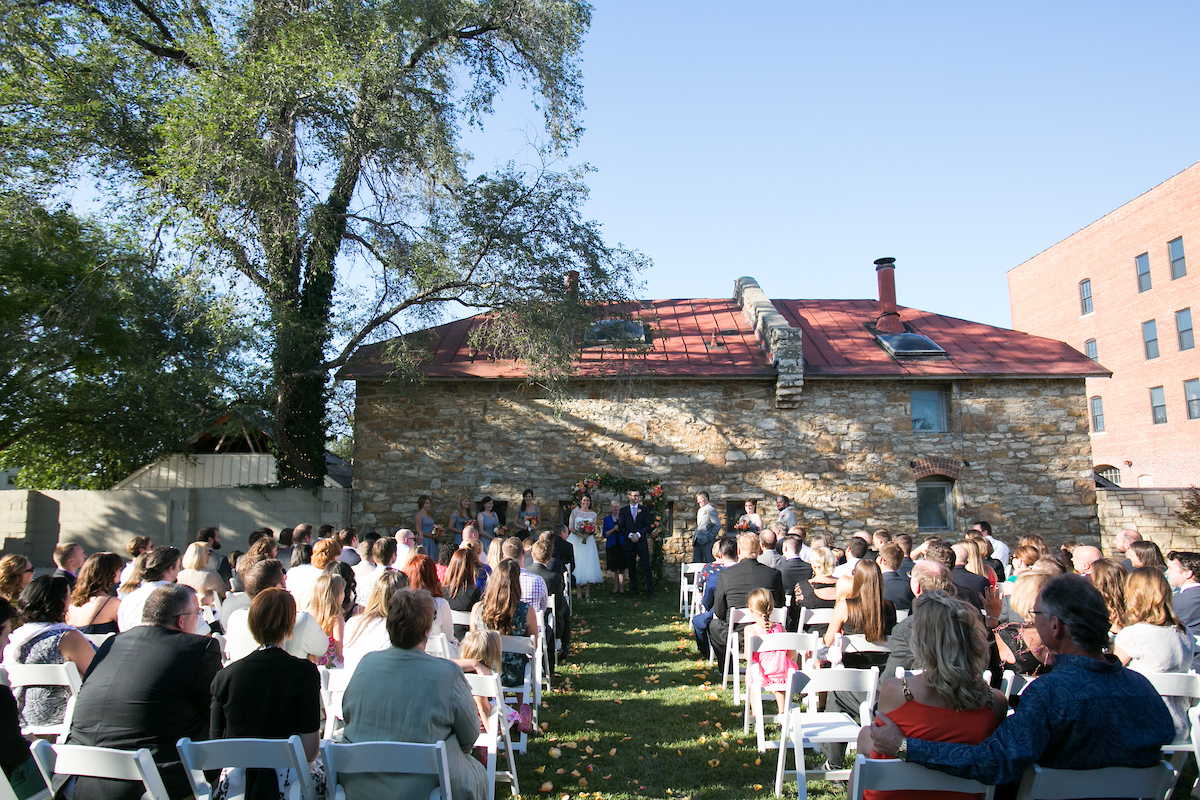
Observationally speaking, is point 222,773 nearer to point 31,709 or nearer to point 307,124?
point 31,709

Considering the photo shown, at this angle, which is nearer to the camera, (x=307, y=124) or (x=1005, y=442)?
(x=307, y=124)

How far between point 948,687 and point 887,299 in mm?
15860

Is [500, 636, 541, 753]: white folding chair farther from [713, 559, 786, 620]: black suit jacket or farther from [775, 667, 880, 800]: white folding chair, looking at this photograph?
[713, 559, 786, 620]: black suit jacket

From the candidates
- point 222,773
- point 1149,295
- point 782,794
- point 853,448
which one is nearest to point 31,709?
point 222,773

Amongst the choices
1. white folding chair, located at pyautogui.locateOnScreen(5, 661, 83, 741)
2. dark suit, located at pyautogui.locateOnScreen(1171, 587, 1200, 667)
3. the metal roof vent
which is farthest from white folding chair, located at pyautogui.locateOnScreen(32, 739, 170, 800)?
the metal roof vent

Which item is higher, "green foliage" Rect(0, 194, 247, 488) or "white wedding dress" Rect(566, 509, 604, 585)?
"green foliage" Rect(0, 194, 247, 488)

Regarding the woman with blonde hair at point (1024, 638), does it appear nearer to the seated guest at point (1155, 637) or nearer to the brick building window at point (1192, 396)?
the seated guest at point (1155, 637)

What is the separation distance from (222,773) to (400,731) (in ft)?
2.75

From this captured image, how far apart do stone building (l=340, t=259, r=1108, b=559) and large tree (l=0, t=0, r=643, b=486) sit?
161cm

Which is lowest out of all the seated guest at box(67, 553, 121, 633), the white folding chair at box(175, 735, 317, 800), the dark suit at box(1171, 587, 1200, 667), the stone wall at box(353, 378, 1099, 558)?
the white folding chair at box(175, 735, 317, 800)

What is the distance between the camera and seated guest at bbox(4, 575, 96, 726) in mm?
3619

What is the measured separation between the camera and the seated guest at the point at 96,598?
4434mm

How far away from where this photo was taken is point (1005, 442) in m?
14.0

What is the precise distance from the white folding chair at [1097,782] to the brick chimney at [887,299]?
1470 centimetres
